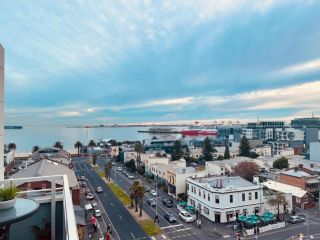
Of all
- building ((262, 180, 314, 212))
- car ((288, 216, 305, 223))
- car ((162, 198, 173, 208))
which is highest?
building ((262, 180, 314, 212))

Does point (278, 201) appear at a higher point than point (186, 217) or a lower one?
higher

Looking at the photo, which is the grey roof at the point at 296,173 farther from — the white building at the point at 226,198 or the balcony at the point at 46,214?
the balcony at the point at 46,214

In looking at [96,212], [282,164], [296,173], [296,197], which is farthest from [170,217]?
[282,164]

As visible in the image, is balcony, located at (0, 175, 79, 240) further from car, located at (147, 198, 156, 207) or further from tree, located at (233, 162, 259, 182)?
tree, located at (233, 162, 259, 182)

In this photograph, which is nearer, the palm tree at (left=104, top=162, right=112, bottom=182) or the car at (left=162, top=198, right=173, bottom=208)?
the car at (left=162, top=198, right=173, bottom=208)

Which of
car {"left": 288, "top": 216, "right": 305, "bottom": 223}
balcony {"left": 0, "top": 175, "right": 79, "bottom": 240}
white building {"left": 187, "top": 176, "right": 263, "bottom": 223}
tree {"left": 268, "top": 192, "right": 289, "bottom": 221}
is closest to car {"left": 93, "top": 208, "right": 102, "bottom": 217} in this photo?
white building {"left": 187, "top": 176, "right": 263, "bottom": 223}

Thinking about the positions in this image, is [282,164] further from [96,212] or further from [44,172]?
[44,172]
